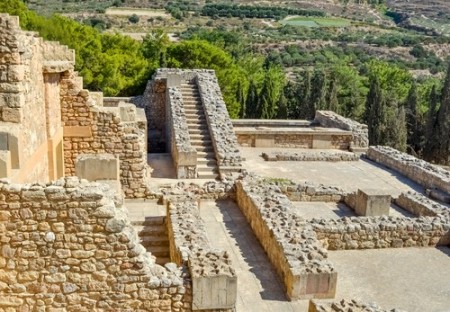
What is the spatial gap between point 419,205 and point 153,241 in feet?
22.3

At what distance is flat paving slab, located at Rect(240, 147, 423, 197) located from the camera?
15.5 meters

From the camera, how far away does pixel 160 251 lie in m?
9.80

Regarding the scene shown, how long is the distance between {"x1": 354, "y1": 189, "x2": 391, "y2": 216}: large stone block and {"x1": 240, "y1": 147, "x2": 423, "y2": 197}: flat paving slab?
7.16 feet

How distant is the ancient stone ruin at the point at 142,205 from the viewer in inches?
244

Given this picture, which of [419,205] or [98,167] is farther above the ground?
[98,167]

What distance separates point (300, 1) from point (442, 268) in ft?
462

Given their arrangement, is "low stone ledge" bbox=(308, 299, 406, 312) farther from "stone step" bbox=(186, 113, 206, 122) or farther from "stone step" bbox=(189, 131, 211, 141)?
"stone step" bbox=(186, 113, 206, 122)

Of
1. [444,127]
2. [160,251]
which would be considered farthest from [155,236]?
[444,127]

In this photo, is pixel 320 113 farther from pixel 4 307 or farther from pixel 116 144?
pixel 4 307

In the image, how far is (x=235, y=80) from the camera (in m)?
29.5

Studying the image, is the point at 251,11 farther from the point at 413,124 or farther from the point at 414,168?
the point at 414,168

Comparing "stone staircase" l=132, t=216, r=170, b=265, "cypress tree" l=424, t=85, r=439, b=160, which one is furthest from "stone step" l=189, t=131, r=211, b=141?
"cypress tree" l=424, t=85, r=439, b=160

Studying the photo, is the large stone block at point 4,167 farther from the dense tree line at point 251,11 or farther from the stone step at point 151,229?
the dense tree line at point 251,11

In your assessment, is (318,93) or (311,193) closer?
(311,193)
